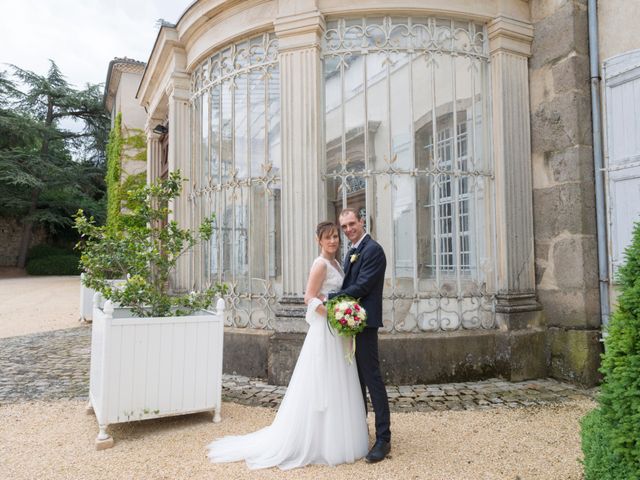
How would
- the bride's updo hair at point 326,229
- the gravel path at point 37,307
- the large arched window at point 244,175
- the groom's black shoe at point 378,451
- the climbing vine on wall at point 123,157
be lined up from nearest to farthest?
1. the groom's black shoe at point 378,451
2. the bride's updo hair at point 326,229
3. the large arched window at point 244,175
4. the gravel path at point 37,307
5. the climbing vine on wall at point 123,157

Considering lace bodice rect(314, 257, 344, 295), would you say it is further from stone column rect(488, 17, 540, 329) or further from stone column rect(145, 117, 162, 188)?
stone column rect(145, 117, 162, 188)

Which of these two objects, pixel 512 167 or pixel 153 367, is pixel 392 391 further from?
pixel 512 167

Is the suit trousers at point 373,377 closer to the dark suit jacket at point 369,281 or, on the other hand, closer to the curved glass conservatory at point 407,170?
the dark suit jacket at point 369,281

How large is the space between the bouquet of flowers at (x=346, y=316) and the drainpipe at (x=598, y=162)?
3.15m

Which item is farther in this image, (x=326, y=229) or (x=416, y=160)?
(x=416, y=160)

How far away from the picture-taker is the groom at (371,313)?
10.3 feet

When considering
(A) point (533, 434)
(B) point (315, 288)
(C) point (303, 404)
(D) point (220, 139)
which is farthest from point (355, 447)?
(D) point (220, 139)

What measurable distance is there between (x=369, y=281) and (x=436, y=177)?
2333mm

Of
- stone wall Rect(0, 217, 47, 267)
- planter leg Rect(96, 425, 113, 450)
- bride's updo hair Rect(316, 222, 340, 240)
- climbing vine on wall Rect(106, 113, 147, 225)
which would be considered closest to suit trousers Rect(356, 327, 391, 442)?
bride's updo hair Rect(316, 222, 340, 240)

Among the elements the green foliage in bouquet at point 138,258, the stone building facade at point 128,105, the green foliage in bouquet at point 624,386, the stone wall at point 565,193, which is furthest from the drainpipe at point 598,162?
the stone building facade at point 128,105

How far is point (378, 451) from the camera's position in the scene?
3.06m

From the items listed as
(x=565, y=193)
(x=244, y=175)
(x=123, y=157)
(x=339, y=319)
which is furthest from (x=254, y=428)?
(x=123, y=157)

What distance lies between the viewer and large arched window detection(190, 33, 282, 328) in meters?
5.35

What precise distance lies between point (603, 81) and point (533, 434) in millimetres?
3692
